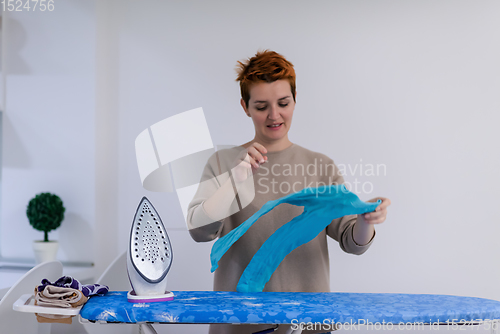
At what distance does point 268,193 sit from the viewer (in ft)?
4.17

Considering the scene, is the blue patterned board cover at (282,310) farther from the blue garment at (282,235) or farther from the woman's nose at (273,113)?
the woman's nose at (273,113)

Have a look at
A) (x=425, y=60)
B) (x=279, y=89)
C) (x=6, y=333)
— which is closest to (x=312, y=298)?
(x=279, y=89)

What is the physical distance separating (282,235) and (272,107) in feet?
→ 1.36

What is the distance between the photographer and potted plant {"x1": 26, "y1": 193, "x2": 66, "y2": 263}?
2.07 metres

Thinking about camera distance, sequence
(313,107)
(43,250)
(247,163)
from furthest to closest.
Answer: (313,107), (43,250), (247,163)

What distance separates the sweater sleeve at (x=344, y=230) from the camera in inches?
47.2

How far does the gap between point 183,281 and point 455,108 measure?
1.68m

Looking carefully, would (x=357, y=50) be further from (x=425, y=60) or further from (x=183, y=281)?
(x=183, y=281)

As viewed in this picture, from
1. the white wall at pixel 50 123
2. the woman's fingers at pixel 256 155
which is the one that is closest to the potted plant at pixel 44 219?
the white wall at pixel 50 123

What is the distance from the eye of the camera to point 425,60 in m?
2.12

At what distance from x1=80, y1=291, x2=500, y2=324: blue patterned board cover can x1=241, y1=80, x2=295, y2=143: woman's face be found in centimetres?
54

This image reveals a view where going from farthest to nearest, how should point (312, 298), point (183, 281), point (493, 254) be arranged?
point (183, 281) → point (493, 254) → point (312, 298)

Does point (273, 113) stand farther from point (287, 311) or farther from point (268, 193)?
point (287, 311)
